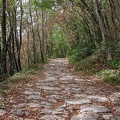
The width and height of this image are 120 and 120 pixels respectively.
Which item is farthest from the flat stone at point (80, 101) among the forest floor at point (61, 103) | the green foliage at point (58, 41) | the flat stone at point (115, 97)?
the green foliage at point (58, 41)

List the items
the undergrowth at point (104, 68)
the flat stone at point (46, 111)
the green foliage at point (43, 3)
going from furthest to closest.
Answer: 1. the green foliage at point (43, 3)
2. the undergrowth at point (104, 68)
3. the flat stone at point (46, 111)

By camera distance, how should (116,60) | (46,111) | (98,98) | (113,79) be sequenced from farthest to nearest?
(116,60) → (113,79) → (98,98) → (46,111)

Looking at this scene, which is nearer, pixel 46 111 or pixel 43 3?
pixel 46 111

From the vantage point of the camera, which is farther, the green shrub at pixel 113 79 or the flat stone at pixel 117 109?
the green shrub at pixel 113 79

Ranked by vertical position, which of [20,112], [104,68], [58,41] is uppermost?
[58,41]

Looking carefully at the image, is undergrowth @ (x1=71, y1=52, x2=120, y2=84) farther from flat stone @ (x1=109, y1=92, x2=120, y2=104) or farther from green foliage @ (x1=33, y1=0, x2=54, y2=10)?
green foliage @ (x1=33, y1=0, x2=54, y2=10)

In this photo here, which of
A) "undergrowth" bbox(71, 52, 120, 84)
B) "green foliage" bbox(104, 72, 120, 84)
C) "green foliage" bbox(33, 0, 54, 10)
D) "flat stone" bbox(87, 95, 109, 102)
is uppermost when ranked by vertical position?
"green foliage" bbox(33, 0, 54, 10)

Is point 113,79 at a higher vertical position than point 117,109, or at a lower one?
higher

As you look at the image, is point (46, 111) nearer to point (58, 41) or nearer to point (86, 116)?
point (86, 116)

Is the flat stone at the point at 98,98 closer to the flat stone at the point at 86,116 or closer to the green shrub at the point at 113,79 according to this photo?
the flat stone at the point at 86,116

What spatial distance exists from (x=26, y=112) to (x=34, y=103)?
2.99 feet

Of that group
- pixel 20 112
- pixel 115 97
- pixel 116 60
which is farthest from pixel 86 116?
pixel 116 60

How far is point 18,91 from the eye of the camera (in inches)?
327

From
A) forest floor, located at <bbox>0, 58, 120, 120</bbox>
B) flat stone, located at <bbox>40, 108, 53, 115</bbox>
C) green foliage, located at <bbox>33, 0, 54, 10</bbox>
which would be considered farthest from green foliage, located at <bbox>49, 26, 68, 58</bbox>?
flat stone, located at <bbox>40, 108, 53, 115</bbox>
